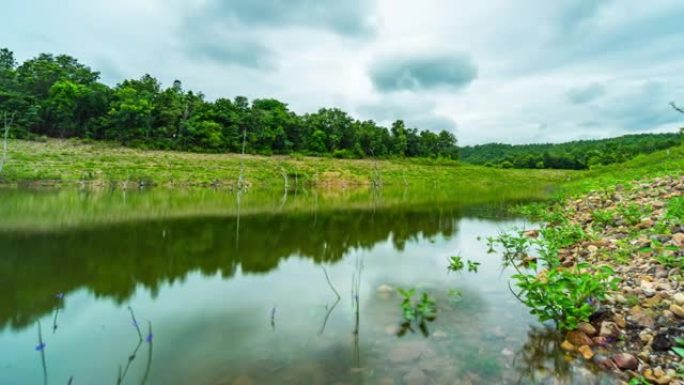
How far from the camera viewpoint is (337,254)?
9.50 m

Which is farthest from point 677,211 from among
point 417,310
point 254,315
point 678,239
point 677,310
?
point 254,315

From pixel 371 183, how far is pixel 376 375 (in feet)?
160

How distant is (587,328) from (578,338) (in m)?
0.22

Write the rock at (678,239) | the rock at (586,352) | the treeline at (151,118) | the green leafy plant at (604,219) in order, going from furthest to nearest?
the treeline at (151,118), the green leafy plant at (604,219), the rock at (678,239), the rock at (586,352)

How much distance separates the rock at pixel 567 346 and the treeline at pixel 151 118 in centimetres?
5809

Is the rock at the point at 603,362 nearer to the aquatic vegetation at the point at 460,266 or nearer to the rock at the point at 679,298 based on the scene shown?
the rock at the point at 679,298

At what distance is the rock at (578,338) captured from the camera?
4.29m

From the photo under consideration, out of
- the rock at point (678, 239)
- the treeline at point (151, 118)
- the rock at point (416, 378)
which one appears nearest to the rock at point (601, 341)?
the rock at point (416, 378)

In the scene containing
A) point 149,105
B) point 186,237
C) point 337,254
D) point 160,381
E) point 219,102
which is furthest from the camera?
point 219,102

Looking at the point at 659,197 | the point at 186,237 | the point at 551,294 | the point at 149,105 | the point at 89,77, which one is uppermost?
the point at 89,77

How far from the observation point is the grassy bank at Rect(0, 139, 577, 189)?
1326 inches

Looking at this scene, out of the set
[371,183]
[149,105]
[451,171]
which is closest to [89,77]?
[149,105]

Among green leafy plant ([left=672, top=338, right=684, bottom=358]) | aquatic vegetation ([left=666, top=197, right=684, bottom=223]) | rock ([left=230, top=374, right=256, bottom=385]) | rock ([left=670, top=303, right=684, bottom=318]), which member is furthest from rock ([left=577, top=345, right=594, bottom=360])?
aquatic vegetation ([left=666, top=197, right=684, bottom=223])

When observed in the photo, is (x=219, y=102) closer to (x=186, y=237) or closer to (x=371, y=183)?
(x=371, y=183)
